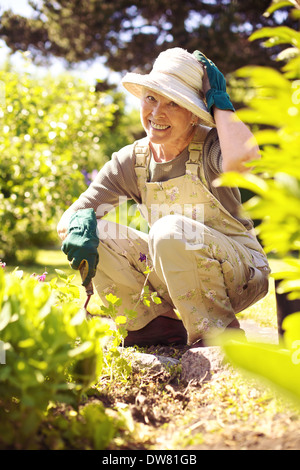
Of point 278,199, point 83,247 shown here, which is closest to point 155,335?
point 83,247

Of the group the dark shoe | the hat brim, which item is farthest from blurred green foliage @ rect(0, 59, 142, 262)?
the hat brim

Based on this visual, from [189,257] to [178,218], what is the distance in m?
0.18

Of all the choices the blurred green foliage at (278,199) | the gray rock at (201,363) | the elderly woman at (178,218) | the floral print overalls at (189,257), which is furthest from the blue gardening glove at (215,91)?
the blurred green foliage at (278,199)

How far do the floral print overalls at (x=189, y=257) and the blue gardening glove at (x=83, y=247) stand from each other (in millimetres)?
258

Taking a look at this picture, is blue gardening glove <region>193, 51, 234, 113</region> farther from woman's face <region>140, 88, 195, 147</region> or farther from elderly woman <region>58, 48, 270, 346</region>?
woman's face <region>140, 88, 195, 147</region>

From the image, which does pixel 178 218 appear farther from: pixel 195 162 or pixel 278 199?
pixel 278 199

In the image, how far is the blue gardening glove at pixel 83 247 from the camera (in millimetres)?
2086

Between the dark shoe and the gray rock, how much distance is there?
0.58 m

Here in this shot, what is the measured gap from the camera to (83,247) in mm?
2080

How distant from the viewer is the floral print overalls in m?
2.14

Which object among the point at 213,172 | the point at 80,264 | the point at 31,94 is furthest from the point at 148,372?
the point at 31,94

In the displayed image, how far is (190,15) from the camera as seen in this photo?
1271cm

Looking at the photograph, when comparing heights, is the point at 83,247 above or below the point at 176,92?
below

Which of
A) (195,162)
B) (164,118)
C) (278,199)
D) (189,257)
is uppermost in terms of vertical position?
(164,118)
